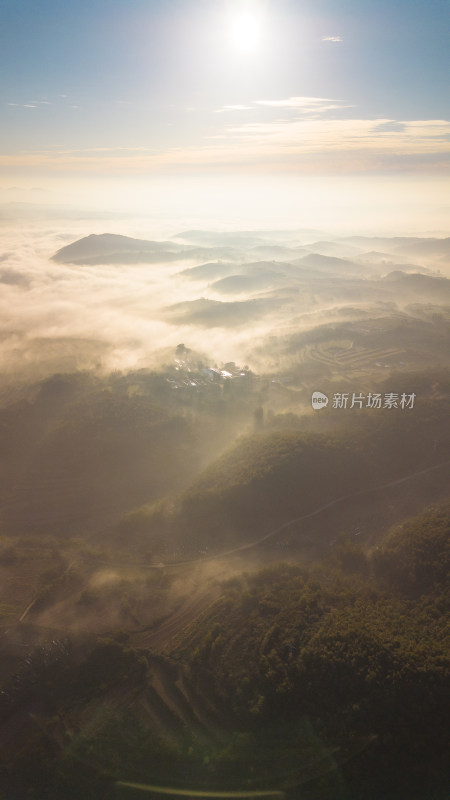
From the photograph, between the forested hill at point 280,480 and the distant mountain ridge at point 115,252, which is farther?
the distant mountain ridge at point 115,252

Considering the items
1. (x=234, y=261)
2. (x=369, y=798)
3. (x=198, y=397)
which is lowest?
(x=369, y=798)

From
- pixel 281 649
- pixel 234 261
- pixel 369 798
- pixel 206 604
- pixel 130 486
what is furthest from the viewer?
pixel 234 261

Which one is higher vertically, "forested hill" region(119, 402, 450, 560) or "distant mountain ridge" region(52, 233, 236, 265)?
"distant mountain ridge" region(52, 233, 236, 265)

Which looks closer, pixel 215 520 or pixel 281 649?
pixel 281 649

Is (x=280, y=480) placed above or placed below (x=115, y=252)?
below

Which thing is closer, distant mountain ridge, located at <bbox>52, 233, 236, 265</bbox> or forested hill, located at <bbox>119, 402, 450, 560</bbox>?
forested hill, located at <bbox>119, 402, 450, 560</bbox>

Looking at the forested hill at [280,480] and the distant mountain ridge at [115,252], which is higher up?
the distant mountain ridge at [115,252]

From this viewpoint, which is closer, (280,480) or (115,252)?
(280,480)

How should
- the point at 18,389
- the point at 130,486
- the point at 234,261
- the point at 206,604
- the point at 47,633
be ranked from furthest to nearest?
the point at 234,261
the point at 18,389
the point at 130,486
the point at 206,604
the point at 47,633

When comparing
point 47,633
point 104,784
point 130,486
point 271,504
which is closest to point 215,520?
point 271,504

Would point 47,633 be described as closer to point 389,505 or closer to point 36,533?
point 36,533

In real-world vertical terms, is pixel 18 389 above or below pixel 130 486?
above
